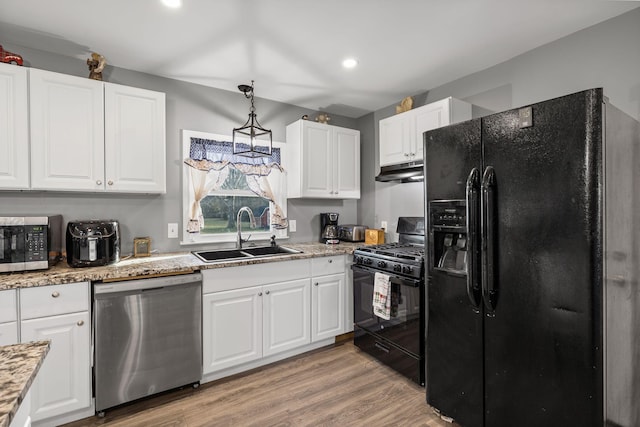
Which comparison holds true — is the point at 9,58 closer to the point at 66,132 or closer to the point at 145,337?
the point at 66,132

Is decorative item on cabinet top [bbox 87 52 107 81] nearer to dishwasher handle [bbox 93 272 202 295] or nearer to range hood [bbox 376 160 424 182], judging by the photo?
dishwasher handle [bbox 93 272 202 295]

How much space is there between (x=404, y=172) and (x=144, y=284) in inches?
88.6

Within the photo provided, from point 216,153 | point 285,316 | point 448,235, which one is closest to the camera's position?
point 448,235

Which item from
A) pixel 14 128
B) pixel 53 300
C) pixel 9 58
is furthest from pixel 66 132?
pixel 53 300

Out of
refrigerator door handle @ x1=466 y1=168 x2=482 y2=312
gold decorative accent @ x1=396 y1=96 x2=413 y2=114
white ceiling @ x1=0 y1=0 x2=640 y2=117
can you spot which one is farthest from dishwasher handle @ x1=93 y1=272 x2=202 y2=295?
gold decorative accent @ x1=396 y1=96 x2=413 y2=114

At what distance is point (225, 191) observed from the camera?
319 centimetres

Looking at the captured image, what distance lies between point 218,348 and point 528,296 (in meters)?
2.08

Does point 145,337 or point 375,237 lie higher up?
point 375,237

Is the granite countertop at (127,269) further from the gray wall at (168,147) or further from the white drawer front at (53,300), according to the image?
the gray wall at (168,147)

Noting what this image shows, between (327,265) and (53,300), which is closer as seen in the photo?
(53,300)

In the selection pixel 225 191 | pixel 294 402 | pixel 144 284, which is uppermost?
pixel 225 191

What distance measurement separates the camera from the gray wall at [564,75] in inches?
79.1

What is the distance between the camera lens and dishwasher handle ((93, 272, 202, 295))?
6.56 ft

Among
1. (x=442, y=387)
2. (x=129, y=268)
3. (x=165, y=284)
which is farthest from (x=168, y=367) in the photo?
(x=442, y=387)
